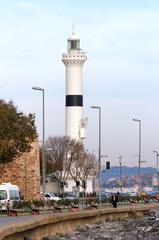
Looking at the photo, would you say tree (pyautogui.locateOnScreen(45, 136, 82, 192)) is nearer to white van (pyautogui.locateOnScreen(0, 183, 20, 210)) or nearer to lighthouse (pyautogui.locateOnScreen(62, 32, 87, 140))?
lighthouse (pyautogui.locateOnScreen(62, 32, 87, 140))

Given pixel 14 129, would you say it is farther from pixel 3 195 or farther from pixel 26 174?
pixel 26 174

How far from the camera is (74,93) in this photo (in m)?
141

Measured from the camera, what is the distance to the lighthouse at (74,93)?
141m

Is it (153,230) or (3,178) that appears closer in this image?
(153,230)

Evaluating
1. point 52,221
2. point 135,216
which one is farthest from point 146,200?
point 52,221

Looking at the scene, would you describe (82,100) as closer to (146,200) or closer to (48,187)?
(48,187)

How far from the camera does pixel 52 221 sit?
4744 cm

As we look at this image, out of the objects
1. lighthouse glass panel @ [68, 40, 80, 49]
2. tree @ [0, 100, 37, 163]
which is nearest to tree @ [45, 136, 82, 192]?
lighthouse glass panel @ [68, 40, 80, 49]

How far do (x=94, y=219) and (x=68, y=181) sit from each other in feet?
259

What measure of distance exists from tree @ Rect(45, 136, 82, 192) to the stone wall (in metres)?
32.4

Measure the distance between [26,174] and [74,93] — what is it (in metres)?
40.6

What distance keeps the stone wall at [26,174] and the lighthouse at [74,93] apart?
35505mm

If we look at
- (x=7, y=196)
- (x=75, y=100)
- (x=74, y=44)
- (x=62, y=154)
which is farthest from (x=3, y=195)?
(x=74, y=44)

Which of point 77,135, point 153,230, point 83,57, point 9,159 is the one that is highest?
point 83,57
